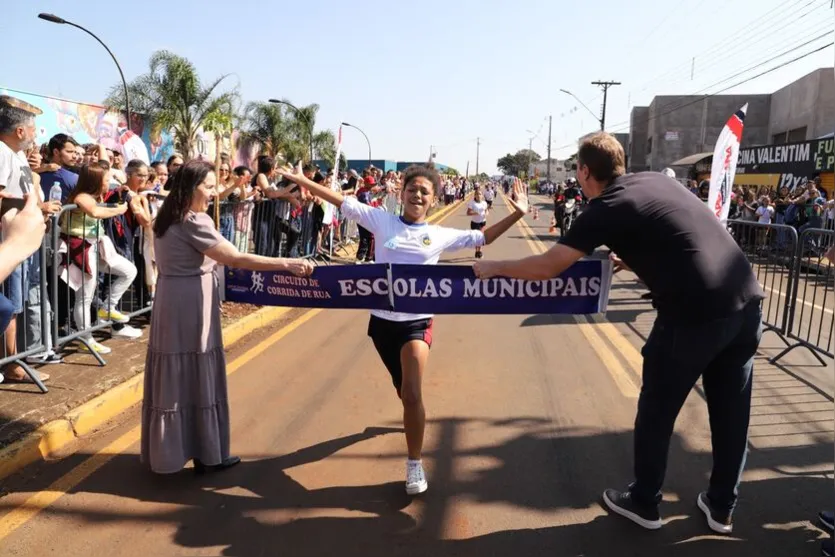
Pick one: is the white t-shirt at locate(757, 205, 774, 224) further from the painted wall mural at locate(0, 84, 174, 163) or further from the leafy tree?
the leafy tree

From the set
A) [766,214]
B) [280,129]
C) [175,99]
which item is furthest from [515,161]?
[766,214]

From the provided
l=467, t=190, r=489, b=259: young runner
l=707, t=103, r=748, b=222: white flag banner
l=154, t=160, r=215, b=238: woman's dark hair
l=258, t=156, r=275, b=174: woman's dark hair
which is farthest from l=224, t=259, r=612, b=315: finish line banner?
l=467, t=190, r=489, b=259: young runner

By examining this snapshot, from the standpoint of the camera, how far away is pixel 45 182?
21.4 ft

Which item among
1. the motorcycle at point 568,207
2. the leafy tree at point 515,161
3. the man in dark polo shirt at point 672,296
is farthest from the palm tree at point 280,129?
the leafy tree at point 515,161

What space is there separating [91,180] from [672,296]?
5.02 m

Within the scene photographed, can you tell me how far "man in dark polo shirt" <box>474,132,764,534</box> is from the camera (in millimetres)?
2928

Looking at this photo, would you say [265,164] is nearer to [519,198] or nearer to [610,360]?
[610,360]

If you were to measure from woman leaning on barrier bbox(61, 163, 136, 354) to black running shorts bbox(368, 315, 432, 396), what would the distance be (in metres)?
3.18

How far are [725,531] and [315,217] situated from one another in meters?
10.1

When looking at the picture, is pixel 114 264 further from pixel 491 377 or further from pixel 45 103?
pixel 45 103

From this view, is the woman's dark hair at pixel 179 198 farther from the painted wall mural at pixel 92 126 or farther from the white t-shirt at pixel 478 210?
the painted wall mural at pixel 92 126

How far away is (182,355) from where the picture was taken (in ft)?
12.2

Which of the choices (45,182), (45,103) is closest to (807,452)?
(45,182)

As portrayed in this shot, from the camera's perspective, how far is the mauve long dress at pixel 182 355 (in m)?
3.64
